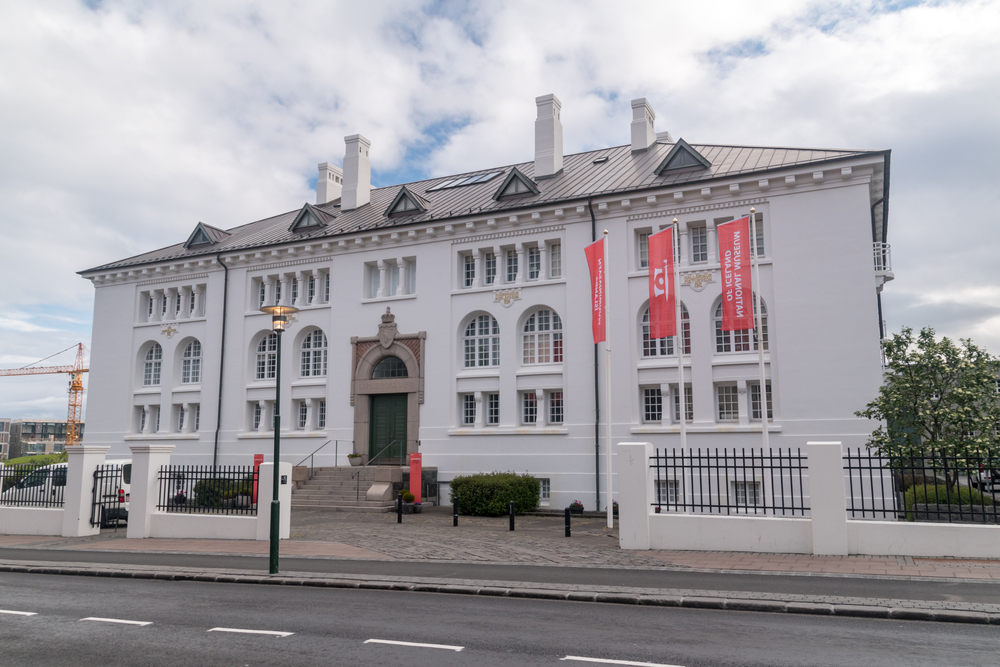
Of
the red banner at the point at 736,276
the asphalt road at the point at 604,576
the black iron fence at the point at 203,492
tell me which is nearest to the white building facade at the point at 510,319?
the red banner at the point at 736,276

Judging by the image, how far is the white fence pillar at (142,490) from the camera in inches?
776

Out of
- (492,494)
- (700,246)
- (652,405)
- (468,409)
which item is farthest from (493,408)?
(700,246)

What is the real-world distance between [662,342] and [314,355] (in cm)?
1551

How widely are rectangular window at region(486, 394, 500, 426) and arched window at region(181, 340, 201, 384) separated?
595 inches

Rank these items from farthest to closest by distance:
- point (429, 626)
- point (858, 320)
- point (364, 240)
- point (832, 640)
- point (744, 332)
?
1. point (364, 240)
2. point (744, 332)
3. point (858, 320)
4. point (429, 626)
5. point (832, 640)

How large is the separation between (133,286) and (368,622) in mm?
33192

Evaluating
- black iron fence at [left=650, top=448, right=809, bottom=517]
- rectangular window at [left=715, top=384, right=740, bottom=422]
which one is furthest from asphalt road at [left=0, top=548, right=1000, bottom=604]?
rectangular window at [left=715, top=384, right=740, bottom=422]

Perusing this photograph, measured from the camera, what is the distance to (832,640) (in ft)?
26.8

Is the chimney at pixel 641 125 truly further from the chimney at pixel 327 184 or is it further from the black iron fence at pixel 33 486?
the black iron fence at pixel 33 486

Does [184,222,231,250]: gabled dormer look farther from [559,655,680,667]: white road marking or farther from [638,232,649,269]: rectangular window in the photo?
[559,655,680,667]: white road marking

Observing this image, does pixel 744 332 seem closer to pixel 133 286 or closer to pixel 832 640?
pixel 832 640

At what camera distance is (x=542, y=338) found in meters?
28.2

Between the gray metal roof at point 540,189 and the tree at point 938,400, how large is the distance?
698 centimetres

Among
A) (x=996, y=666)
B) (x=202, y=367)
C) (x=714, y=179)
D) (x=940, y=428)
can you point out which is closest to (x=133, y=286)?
(x=202, y=367)
